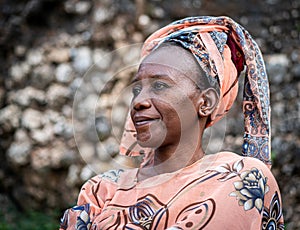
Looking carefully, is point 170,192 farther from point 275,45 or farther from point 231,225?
point 275,45

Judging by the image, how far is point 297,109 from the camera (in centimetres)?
476

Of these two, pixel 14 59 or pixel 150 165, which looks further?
pixel 14 59

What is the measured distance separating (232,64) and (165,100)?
0.31 meters

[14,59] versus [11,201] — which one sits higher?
[14,59]

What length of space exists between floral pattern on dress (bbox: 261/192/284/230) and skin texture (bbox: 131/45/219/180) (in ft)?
0.91

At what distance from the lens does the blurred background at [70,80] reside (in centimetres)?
478

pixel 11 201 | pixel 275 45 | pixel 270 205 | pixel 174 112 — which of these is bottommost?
pixel 11 201

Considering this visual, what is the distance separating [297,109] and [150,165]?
282cm

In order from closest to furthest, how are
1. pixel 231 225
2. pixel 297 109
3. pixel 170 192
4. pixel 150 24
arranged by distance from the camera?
pixel 231 225, pixel 170 192, pixel 297 109, pixel 150 24

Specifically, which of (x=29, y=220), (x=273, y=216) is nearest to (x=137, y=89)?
(x=273, y=216)

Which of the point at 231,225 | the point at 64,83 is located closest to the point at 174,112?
the point at 231,225

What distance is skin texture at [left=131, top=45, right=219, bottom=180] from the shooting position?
78.9 inches

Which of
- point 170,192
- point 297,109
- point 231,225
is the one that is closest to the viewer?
point 231,225

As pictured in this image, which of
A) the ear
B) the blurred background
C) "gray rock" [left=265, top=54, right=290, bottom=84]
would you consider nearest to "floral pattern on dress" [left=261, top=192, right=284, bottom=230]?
the ear
